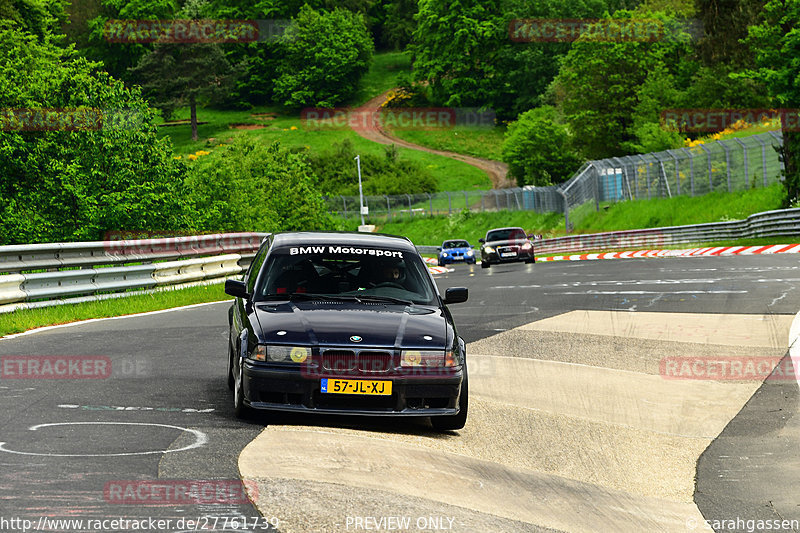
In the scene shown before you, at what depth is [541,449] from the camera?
834 centimetres

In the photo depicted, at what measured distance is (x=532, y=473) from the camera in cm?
743

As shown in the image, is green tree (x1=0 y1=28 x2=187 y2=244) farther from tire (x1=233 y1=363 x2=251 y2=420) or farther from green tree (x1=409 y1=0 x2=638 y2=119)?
green tree (x1=409 y1=0 x2=638 y2=119)

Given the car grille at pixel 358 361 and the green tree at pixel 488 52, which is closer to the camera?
the car grille at pixel 358 361

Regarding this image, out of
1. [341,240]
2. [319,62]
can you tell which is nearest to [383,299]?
[341,240]

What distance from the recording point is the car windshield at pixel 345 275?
898cm

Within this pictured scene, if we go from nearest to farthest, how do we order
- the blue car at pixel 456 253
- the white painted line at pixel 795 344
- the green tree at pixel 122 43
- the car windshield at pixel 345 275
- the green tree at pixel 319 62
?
the car windshield at pixel 345 275 < the white painted line at pixel 795 344 < the blue car at pixel 456 253 < the green tree at pixel 122 43 < the green tree at pixel 319 62

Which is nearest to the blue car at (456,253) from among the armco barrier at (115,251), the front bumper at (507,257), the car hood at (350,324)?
the front bumper at (507,257)

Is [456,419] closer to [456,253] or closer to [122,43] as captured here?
[456,253]

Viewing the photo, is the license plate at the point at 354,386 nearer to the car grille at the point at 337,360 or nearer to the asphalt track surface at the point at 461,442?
the car grille at the point at 337,360

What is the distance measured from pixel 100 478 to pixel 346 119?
132m

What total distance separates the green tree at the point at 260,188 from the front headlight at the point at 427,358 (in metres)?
35.8

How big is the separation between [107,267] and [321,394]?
1213 cm

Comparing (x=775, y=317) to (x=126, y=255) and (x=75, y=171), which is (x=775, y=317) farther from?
(x=75, y=171)

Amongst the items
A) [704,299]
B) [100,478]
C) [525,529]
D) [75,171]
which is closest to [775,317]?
[704,299]
